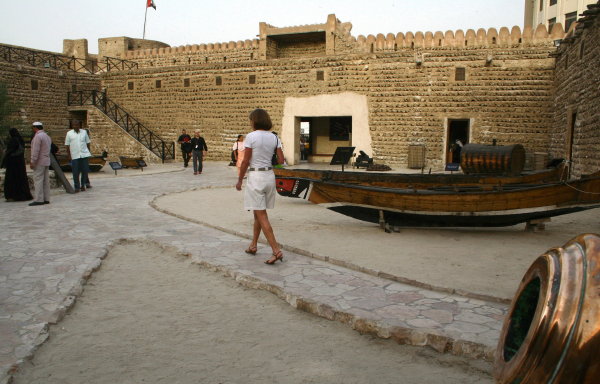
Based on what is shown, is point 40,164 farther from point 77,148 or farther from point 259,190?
point 259,190

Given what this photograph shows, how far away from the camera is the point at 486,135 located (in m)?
16.1

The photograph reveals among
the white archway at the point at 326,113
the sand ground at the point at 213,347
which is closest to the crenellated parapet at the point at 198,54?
the white archway at the point at 326,113

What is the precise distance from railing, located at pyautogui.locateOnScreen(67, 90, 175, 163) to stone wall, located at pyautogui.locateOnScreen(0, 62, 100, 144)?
595 millimetres

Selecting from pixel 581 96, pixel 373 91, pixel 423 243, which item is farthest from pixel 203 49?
pixel 423 243

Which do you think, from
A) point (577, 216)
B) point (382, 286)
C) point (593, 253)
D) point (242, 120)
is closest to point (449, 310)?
point (382, 286)

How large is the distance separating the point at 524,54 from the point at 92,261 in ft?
50.6

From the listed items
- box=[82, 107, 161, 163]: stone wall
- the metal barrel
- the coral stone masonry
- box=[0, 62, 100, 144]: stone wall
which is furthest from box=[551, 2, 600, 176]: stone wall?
box=[0, 62, 100, 144]: stone wall

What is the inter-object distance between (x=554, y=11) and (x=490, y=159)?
1256 inches

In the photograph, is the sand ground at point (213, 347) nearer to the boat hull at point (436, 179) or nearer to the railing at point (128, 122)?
the boat hull at point (436, 179)

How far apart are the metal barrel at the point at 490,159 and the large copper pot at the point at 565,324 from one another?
917 centimetres

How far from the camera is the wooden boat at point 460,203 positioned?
563 centimetres

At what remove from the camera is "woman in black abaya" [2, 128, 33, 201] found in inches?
338

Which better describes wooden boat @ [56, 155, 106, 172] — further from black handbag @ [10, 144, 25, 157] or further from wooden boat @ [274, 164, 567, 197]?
wooden boat @ [274, 164, 567, 197]

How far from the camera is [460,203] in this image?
19.2 ft
